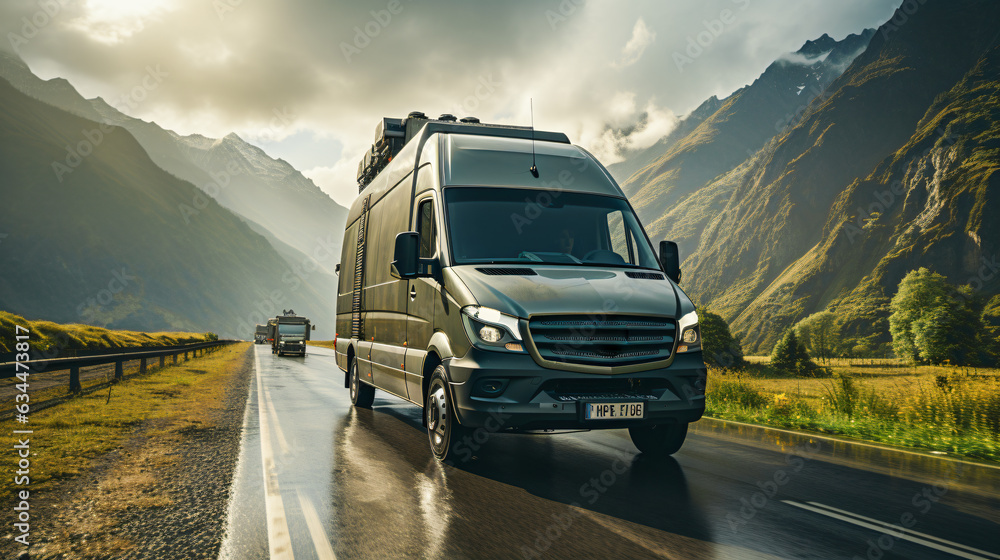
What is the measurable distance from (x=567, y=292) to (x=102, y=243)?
487 ft

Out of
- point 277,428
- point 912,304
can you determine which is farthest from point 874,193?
point 277,428

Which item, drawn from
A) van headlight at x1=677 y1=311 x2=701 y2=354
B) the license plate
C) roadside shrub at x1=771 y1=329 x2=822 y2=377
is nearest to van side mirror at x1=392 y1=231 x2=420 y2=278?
the license plate

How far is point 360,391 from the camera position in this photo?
35.6 feet

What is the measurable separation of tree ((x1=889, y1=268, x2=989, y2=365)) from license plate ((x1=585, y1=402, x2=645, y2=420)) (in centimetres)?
7361

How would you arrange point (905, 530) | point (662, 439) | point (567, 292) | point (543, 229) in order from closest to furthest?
1. point (905, 530)
2. point (567, 292)
3. point (662, 439)
4. point (543, 229)

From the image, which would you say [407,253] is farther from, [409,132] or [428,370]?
[409,132]

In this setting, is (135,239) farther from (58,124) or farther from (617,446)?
(617,446)

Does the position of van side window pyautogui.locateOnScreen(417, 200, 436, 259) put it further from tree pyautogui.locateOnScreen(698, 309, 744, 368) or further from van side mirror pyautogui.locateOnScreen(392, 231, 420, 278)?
tree pyautogui.locateOnScreen(698, 309, 744, 368)

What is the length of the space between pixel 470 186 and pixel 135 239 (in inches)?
6035

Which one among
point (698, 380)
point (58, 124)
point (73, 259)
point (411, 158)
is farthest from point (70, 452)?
point (58, 124)

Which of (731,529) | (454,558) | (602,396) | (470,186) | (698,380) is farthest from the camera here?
(470,186)

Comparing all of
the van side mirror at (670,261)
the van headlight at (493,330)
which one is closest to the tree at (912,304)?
the van side mirror at (670,261)

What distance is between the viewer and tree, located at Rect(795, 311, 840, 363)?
349ft

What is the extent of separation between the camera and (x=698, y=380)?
6.02m
